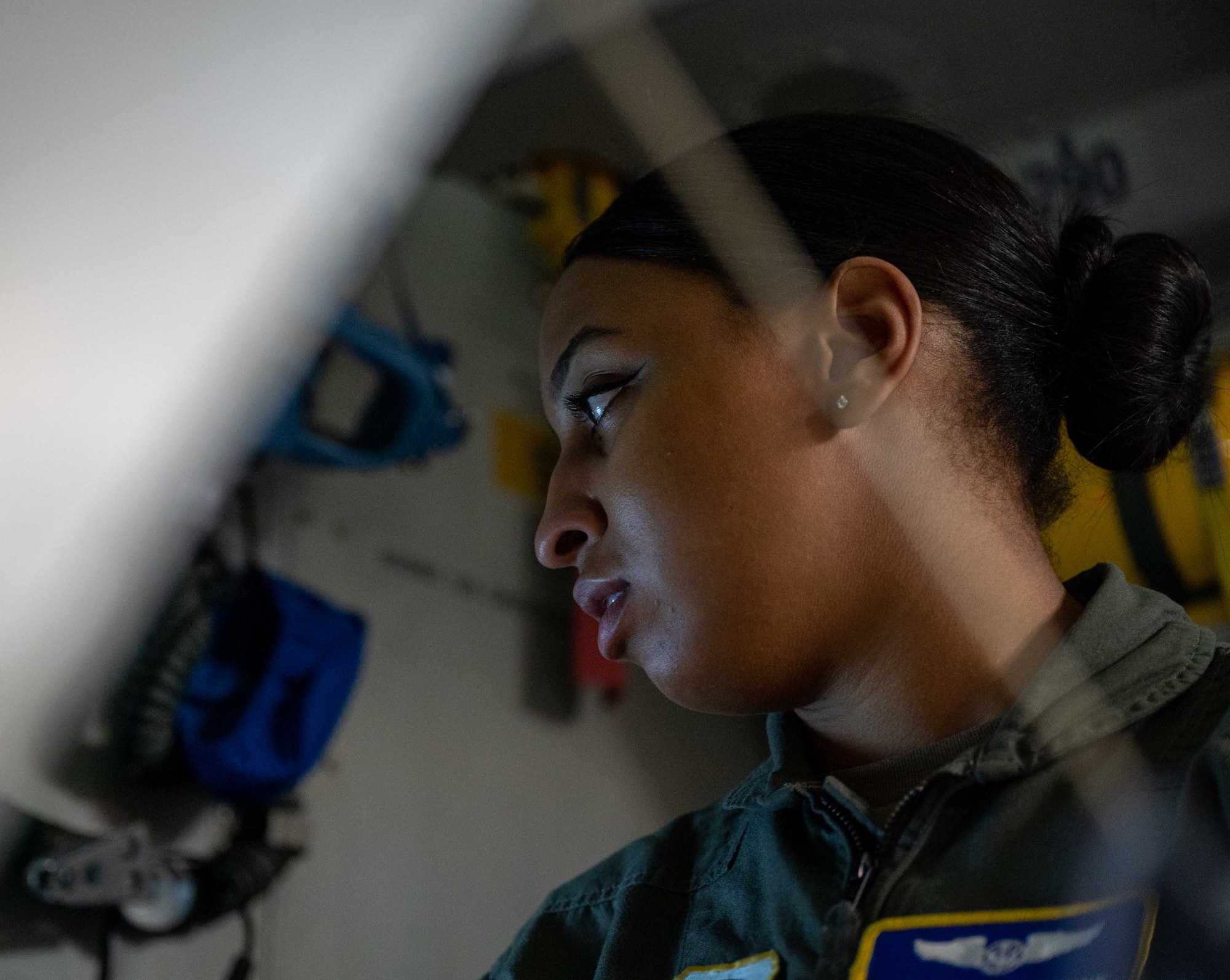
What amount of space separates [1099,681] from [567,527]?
304 millimetres

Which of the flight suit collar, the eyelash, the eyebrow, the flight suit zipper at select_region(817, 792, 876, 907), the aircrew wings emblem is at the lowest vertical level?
the aircrew wings emblem

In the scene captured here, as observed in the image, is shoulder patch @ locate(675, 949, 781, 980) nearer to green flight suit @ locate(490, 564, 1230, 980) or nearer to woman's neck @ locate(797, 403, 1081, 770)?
green flight suit @ locate(490, 564, 1230, 980)

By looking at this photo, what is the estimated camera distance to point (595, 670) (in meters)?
1.68

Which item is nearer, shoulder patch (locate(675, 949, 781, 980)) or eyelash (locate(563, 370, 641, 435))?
shoulder patch (locate(675, 949, 781, 980))

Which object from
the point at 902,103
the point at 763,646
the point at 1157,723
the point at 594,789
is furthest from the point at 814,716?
the point at 594,789

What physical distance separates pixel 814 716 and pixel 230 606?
2.92 ft

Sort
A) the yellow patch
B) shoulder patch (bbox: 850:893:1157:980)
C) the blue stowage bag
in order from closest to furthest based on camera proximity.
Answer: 1. shoulder patch (bbox: 850:893:1157:980)
2. the blue stowage bag
3. the yellow patch

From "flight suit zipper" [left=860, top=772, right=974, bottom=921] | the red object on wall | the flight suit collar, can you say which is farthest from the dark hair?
the red object on wall

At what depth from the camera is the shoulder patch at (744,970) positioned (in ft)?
1.95

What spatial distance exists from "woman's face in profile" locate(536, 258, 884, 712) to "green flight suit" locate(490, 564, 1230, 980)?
0.09 meters

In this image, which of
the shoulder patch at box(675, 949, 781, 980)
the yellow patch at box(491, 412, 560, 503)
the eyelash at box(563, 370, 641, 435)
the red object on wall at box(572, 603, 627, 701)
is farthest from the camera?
the yellow patch at box(491, 412, 560, 503)

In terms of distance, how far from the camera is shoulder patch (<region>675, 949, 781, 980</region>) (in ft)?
1.95

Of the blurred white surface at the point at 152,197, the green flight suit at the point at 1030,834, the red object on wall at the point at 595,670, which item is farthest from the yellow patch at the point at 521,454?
the green flight suit at the point at 1030,834

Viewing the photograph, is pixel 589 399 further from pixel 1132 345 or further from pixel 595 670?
pixel 595 670
